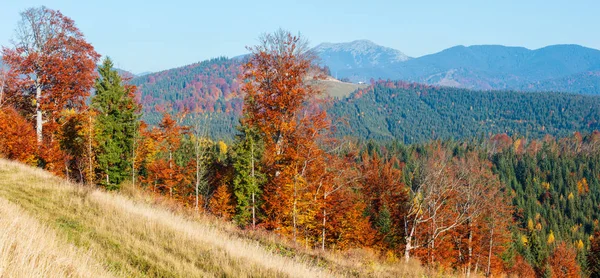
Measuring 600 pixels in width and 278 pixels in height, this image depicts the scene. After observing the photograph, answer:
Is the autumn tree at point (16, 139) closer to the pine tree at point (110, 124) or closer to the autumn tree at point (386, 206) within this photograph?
the pine tree at point (110, 124)

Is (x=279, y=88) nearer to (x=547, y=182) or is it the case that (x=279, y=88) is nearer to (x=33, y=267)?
(x=33, y=267)

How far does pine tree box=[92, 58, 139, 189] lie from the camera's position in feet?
98.5

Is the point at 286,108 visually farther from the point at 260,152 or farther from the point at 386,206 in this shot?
the point at 386,206

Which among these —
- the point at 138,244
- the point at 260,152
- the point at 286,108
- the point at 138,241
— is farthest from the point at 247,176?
the point at 138,244

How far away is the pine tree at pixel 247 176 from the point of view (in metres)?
35.1

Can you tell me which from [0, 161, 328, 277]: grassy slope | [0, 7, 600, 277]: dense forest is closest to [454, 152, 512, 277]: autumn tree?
[0, 7, 600, 277]: dense forest

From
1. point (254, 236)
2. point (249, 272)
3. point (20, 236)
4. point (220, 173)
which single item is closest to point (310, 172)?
point (254, 236)

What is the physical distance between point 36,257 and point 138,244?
279 cm

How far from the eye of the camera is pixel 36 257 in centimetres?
488

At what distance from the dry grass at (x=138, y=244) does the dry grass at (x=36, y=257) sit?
0.04 m

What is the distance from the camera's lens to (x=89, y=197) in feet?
37.5

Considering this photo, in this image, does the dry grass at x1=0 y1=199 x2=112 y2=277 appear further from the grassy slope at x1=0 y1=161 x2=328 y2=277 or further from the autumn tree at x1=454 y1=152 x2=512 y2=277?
the autumn tree at x1=454 y1=152 x2=512 y2=277

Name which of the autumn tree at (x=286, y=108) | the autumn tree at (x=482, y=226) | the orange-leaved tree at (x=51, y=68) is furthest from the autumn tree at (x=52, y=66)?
the autumn tree at (x=482, y=226)

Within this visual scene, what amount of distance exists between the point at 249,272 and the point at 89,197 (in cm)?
713
